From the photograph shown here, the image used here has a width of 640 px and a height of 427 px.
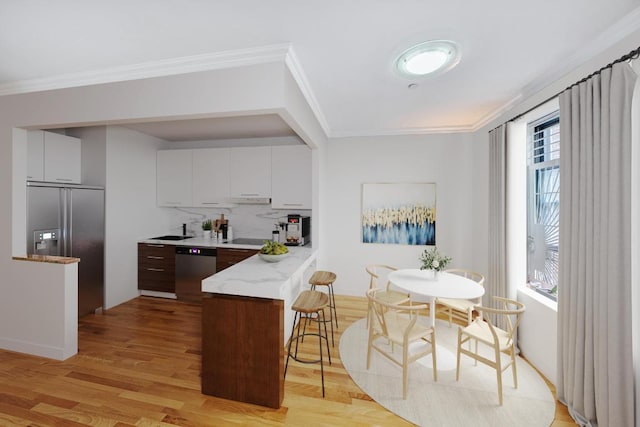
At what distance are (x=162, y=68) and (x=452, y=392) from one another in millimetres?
3408

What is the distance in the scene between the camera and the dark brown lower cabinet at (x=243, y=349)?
1859 mm

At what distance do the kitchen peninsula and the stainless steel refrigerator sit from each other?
7.82 feet

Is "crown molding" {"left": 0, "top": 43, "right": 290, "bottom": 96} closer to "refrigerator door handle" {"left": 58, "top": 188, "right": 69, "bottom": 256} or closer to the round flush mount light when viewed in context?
the round flush mount light

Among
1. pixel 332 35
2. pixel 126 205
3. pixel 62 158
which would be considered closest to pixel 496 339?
pixel 332 35

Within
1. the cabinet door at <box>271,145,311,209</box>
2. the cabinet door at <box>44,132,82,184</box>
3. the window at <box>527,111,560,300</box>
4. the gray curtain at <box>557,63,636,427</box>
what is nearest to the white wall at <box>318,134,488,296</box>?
the cabinet door at <box>271,145,311,209</box>

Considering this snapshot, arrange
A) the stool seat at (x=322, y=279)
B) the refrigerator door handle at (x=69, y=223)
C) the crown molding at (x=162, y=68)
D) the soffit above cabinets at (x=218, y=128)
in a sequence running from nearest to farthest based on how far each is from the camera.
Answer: the crown molding at (x=162, y=68) → the stool seat at (x=322, y=279) → the refrigerator door handle at (x=69, y=223) → the soffit above cabinets at (x=218, y=128)

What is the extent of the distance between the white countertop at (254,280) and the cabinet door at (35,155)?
9.03 feet

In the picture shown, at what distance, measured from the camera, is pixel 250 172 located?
403 cm

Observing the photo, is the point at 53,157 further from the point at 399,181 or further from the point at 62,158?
the point at 399,181

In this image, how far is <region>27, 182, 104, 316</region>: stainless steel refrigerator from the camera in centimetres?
284

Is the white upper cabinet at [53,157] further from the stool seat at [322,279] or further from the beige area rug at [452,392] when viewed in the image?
the beige area rug at [452,392]

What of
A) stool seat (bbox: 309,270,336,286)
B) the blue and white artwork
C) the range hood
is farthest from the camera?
the range hood

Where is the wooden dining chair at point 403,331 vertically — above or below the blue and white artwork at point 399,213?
below

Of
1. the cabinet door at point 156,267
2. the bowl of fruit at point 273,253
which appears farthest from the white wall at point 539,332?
the cabinet door at point 156,267
